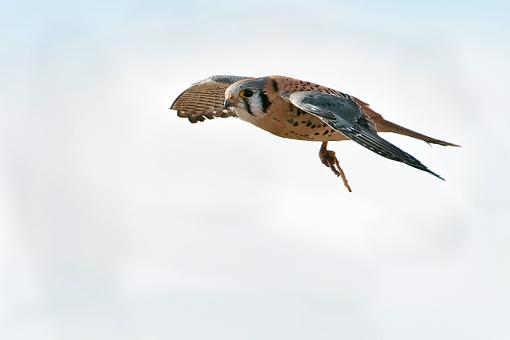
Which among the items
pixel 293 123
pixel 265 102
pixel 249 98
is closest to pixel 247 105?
pixel 249 98

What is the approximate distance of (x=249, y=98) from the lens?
1694 cm

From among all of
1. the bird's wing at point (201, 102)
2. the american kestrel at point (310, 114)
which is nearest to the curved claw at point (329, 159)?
the american kestrel at point (310, 114)

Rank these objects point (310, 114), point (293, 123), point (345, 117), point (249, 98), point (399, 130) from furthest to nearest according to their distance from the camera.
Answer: point (399, 130) → point (249, 98) → point (293, 123) → point (310, 114) → point (345, 117)

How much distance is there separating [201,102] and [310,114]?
14.2 feet

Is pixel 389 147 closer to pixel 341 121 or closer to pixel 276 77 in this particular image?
pixel 341 121

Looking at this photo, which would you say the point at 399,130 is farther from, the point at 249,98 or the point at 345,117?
the point at 249,98

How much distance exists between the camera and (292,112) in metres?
16.7

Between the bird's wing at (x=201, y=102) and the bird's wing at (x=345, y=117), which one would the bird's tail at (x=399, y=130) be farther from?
the bird's wing at (x=201, y=102)

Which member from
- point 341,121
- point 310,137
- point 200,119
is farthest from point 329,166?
point 200,119

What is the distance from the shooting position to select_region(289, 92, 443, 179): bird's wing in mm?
14957

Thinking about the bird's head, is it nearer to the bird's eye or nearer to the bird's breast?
the bird's eye

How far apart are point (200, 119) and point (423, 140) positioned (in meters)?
4.33

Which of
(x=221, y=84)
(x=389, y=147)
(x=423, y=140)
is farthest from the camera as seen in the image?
(x=221, y=84)

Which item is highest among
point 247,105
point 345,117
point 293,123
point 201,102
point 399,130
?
point 345,117
